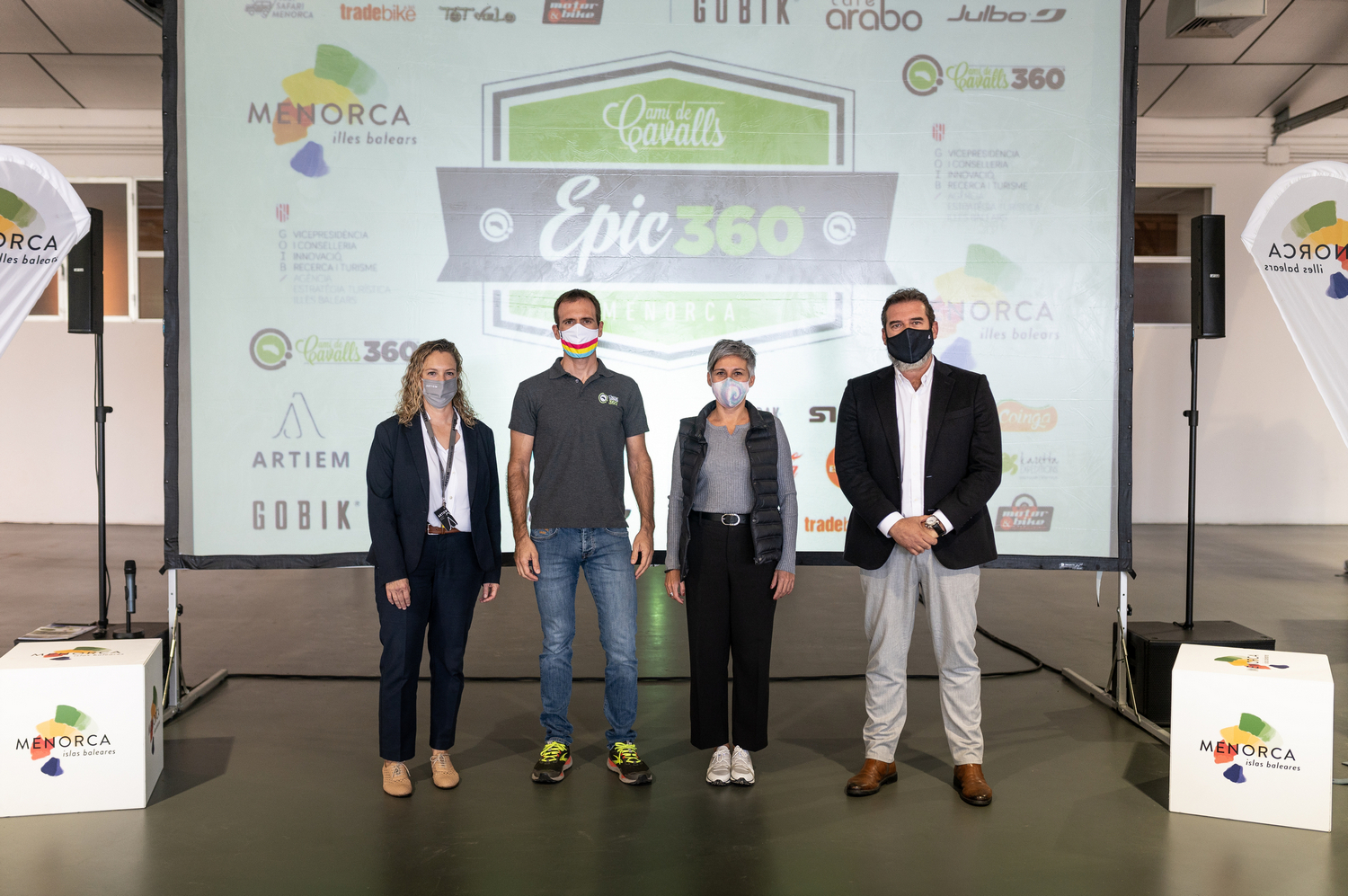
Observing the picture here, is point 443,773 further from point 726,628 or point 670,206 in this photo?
point 670,206

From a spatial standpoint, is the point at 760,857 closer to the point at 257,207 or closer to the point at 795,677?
the point at 795,677

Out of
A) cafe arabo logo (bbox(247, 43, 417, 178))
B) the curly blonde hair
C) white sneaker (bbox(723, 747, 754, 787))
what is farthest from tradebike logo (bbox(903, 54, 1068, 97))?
white sneaker (bbox(723, 747, 754, 787))

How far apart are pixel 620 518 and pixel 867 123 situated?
2.08m

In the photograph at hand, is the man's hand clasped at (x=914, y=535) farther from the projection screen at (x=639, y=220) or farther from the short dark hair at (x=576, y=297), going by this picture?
the short dark hair at (x=576, y=297)

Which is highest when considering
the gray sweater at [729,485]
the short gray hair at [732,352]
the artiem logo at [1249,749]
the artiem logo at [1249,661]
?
A: the short gray hair at [732,352]

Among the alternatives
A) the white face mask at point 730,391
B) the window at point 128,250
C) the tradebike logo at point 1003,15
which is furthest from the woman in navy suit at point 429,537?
the window at point 128,250

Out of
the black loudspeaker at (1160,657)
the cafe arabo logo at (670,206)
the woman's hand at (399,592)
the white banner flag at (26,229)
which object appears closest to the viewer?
the woman's hand at (399,592)

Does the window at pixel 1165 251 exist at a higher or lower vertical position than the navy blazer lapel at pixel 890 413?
higher

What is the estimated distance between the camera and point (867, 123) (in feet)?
13.2

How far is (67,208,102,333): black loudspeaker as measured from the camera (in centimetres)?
399

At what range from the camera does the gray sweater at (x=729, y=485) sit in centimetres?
312

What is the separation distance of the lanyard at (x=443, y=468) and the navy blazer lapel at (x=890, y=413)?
1.43 meters

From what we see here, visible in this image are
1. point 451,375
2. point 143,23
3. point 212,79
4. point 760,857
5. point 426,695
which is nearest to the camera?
point 760,857

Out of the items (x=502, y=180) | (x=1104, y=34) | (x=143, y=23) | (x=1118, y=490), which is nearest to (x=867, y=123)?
(x=1104, y=34)
